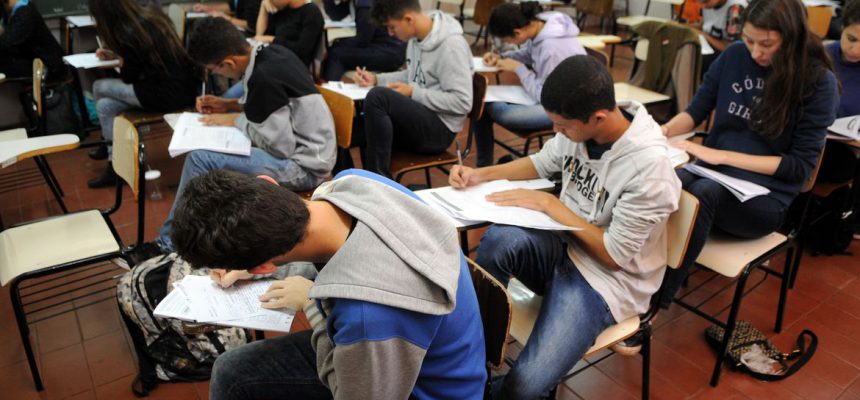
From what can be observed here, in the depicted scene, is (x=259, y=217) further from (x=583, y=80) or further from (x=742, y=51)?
(x=742, y=51)

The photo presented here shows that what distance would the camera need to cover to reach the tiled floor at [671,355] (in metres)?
1.95

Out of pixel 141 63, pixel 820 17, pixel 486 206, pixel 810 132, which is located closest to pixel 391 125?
pixel 486 206

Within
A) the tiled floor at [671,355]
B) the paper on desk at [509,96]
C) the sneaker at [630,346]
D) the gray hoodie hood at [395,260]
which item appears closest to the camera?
the gray hoodie hood at [395,260]

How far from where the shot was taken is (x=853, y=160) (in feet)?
7.57

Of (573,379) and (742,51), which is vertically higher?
(742,51)

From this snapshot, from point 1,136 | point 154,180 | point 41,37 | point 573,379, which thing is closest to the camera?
point 573,379

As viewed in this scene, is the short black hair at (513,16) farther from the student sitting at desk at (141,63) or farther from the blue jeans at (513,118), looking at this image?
the student sitting at desk at (141,63)

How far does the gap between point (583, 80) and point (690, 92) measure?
6.74 ft

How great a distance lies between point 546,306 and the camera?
1526mm

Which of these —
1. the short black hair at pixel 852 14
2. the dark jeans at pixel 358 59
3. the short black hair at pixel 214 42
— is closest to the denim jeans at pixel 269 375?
the short black hair at pixel 214 42

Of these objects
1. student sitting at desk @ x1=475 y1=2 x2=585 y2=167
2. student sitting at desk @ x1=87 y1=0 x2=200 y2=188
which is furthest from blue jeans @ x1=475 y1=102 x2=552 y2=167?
student sitting at desk @ x1=87 y1=0 x2=200 y2=188

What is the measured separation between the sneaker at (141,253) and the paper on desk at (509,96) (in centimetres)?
172

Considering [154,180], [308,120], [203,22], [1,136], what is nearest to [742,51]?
[308,120]

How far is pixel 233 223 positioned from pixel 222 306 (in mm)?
476
